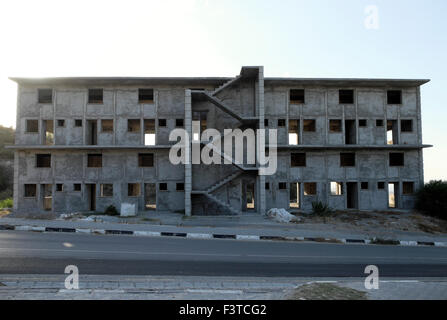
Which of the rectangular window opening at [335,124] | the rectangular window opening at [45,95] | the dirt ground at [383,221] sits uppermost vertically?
the rectangular window opening at [45,95]

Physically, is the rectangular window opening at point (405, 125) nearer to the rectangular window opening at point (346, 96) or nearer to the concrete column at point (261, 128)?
the rectangular window opening at point (346, 96)

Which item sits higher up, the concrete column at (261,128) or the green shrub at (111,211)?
the concrete column at (261,128)

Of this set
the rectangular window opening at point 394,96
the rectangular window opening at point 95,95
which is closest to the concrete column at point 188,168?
the rectangular window opening at point 95,95

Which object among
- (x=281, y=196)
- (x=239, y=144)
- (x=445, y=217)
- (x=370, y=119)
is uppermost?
(x=370, y=119)

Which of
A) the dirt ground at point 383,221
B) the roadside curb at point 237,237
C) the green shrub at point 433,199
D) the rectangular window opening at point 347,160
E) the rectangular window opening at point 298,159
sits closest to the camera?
the roadside curb at point 237,237

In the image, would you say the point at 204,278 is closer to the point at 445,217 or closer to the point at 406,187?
the point at 445,217

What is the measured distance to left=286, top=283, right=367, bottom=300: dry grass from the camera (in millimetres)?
4965

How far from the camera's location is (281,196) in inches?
893

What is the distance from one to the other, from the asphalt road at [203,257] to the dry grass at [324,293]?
1.54 meters

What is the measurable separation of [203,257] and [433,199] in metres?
22.5

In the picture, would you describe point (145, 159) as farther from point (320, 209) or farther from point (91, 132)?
point (320, 209)

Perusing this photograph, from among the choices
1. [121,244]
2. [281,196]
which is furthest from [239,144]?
[121,244]

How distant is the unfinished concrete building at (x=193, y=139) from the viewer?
22.1 m
